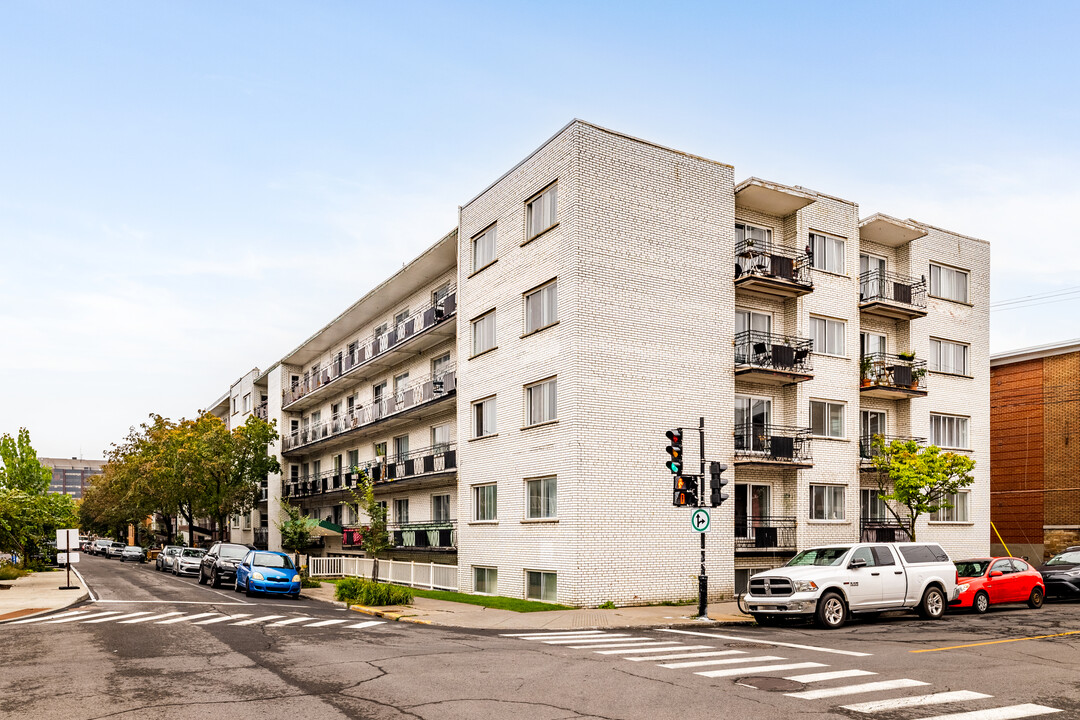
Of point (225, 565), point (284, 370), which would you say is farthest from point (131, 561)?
point (225, 565)

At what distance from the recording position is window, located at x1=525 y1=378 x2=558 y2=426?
1041 inches

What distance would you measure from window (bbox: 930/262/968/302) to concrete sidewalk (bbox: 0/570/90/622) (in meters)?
30.1

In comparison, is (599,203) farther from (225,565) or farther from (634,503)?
(225,565)

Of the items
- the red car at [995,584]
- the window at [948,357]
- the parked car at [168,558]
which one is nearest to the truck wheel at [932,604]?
the red car at [995,584]

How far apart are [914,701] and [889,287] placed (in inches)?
962

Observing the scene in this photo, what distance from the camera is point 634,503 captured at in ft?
83.3

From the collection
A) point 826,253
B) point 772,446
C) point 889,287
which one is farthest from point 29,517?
point 889,287

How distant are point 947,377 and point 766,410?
29.6ft

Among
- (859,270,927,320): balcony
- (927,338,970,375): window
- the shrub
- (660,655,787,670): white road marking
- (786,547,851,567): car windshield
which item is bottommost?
the shrub

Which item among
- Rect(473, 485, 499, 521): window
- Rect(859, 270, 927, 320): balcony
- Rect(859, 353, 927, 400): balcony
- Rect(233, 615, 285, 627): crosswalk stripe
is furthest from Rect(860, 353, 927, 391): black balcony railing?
Rect(233, 615, 285, 627): crosswalk stripe

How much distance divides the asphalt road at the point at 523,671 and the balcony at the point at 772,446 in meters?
7.87

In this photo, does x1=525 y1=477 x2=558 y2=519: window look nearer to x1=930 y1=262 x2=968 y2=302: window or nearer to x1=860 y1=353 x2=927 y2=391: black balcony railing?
x1=860 y1=353 x2=927 y2=391: black balcony railing

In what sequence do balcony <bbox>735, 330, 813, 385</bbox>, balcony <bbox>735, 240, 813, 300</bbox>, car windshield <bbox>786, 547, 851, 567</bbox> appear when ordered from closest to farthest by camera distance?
car windshield <bbox>786, 547, 851, 567</bbox> < balcony <bbox>735, 330, 813, 385</bbox> < balcony <bbox>735, 240, 813, 300</bbox>

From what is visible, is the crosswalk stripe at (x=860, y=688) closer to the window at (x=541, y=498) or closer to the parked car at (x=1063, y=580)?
the window at (x=541, y=498)
